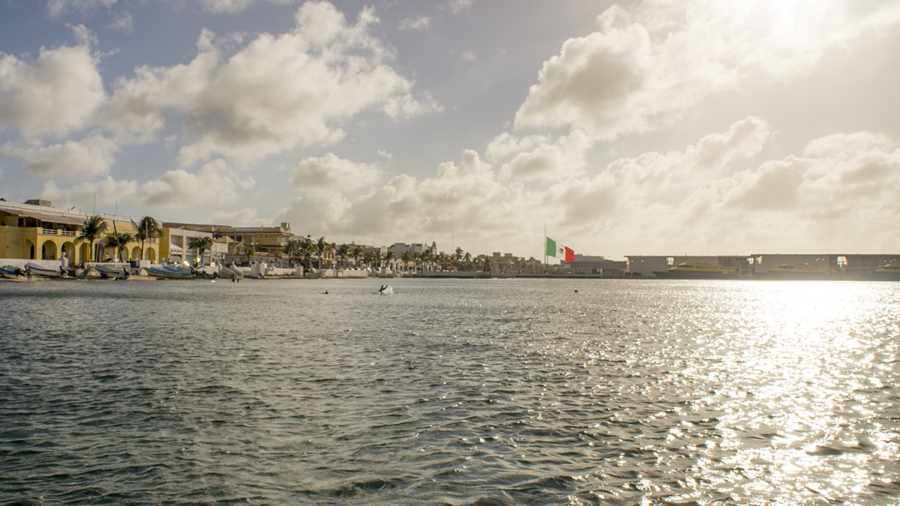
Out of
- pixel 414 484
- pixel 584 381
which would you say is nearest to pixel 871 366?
pixel 584 381

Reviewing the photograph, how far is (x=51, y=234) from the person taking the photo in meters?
113

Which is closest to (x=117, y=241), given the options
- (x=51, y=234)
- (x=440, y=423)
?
(x=51, y=234)

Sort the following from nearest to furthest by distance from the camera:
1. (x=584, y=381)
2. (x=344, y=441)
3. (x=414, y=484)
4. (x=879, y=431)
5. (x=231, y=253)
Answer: (x=414, y=484), (x=344, y=441), (x=879, y=431), (x=584, y=381), (x=231, y=253)

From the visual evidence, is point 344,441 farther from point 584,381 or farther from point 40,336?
point 40,336

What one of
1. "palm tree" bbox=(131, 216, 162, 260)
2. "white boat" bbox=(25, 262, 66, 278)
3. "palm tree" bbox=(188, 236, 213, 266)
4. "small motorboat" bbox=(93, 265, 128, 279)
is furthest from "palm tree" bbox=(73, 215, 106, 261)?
"palm tree" bbox=(188, 236, 213, 266)

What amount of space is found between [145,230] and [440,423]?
14632 cm

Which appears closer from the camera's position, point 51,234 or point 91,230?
point 51,234

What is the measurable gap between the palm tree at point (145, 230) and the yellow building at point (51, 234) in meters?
1.67

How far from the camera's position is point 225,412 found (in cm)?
1398

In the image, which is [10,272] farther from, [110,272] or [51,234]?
[110,272]

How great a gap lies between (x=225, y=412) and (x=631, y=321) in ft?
123

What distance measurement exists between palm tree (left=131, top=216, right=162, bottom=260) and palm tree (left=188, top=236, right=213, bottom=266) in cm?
1396

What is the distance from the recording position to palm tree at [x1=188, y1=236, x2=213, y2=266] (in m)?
159

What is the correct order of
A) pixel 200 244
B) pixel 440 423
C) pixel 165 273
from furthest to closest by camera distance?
pixel 200 244 < pixel 165 273 < pixel 440 423
